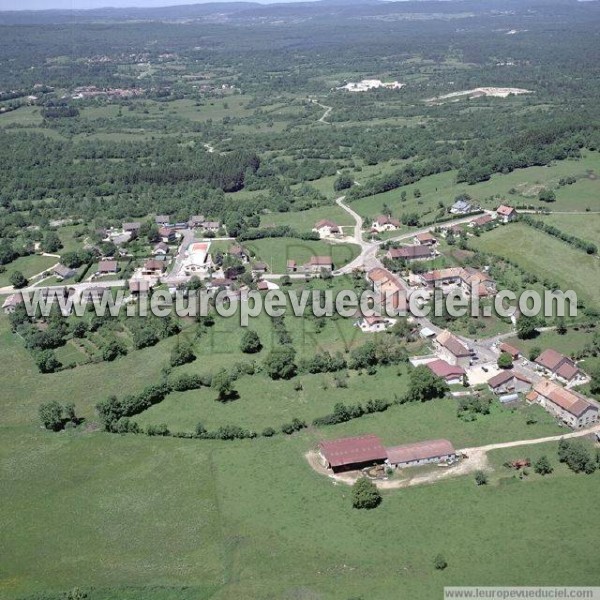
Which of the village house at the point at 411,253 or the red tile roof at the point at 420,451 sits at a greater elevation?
the village house at the point at 411,253

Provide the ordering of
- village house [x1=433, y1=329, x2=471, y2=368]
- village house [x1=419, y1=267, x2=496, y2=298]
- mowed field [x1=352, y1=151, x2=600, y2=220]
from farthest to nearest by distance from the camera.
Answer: mowed field [x1=352, y1=151, x2=600, y2=220] → village house [x1=419, y1=267, x2=496, y2=298] → village house [x1=433, y1=329, x2=471, y2=368]

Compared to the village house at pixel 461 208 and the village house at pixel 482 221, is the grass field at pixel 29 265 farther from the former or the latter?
the village house at pixel 482 221

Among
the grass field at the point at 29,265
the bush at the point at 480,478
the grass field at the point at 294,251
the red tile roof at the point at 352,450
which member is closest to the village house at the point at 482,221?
the grass field at the point at 294,251

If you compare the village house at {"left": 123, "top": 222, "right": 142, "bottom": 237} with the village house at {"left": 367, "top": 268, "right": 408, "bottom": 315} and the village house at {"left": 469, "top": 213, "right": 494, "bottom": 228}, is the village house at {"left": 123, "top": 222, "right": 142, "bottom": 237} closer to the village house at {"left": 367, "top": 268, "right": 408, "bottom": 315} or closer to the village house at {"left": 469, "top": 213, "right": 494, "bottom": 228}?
the village house at {"left": 367, "top": 268, "right": 408, "bottom": 315}

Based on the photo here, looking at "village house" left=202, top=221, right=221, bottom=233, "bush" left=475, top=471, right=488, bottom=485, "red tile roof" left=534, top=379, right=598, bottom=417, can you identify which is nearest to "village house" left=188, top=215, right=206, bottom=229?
"village house" left=202, top=221, right=221, bottom=233

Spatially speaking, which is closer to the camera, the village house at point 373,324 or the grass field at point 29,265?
the village house at point 373,324
